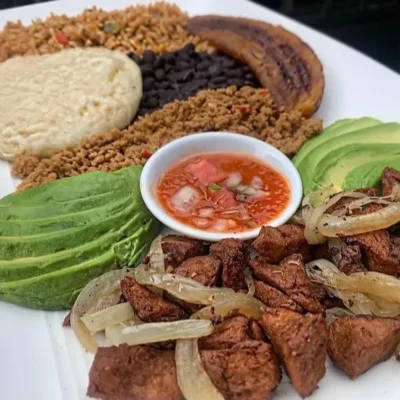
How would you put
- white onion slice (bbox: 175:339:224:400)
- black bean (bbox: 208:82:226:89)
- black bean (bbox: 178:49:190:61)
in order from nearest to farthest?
white onion slice (bbox: 175:339:224:400) → black bean (bbox: 208:82:226:89) → black bean (bbox: 178:49:190:61)

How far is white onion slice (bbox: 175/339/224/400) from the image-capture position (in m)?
2.47

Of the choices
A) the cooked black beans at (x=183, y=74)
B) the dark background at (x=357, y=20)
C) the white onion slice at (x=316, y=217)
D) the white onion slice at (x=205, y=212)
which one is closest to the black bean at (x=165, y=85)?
the cooked black beans at (x=183, y=74)

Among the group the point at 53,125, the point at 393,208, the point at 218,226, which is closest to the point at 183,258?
the point at 218,226

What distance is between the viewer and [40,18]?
4980mm

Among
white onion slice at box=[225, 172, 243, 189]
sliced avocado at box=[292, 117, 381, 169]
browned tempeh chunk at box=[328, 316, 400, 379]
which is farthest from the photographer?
sliced avocado at box=[292, 117, 381, 169]

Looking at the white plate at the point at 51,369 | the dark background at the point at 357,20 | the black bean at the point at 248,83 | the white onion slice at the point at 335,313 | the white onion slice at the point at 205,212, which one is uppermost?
the black bean at the point at 248,83

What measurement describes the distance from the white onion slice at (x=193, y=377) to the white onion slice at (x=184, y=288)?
8.8 inches

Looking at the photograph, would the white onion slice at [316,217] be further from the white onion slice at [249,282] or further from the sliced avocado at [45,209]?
the sliced avocado at [45,209]

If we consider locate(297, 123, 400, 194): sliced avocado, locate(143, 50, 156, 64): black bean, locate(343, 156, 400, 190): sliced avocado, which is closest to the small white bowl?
locate(297, 123, 400, 194): sliced avocado

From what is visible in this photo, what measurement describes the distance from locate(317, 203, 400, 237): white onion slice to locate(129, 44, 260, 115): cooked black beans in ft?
5.36

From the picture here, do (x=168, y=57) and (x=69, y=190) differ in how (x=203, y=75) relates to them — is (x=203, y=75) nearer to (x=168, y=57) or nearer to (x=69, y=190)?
(x=168, y=57)

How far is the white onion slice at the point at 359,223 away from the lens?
2939 millimetres

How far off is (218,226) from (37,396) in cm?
116

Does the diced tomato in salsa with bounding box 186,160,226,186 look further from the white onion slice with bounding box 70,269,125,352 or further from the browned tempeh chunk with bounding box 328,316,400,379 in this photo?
the browned tempeh chunk with bounding box 328,316,400,379
